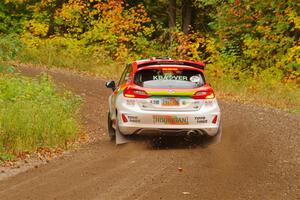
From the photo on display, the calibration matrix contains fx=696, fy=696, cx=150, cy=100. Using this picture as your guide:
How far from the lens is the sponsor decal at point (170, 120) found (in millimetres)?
12180

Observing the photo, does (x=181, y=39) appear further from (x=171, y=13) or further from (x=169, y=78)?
(x=169, y=78)

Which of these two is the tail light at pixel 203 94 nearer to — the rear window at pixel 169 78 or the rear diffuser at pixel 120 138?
the rear window at pixel 169 78

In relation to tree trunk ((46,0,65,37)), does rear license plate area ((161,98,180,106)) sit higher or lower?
higher

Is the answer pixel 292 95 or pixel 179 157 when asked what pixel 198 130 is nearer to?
pixel 179 157

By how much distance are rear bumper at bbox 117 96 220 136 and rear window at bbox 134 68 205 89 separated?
0.45 metres

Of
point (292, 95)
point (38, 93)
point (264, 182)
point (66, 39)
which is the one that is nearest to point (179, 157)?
point (264, 182)

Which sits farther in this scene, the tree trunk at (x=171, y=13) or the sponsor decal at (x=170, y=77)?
the tree trunk at (x=171, y=13)

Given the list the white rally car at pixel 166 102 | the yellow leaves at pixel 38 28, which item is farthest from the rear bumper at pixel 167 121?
the yellow leaves at pixel 38 28

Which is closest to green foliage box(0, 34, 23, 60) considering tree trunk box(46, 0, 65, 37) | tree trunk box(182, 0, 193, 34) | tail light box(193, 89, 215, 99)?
tail light box(193, 89, 215, 99)

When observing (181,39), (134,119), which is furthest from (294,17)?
(134,119)

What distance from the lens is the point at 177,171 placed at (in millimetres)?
10250

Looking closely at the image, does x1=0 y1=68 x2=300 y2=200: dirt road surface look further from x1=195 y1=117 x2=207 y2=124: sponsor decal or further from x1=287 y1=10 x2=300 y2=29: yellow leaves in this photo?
x1=287 y1=10 x2=300 y2=29: yellow leaves

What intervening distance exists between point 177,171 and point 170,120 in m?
2.07

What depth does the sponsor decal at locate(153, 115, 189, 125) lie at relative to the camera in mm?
12180
